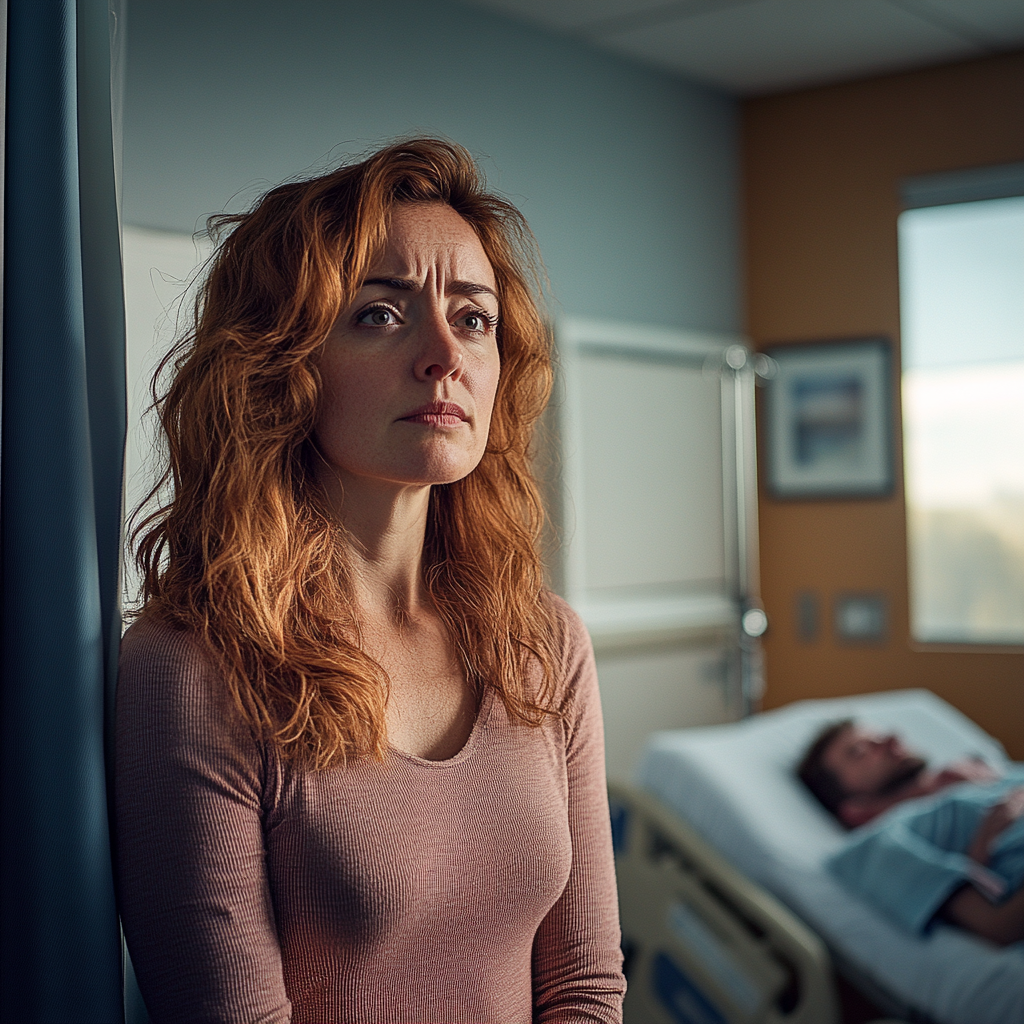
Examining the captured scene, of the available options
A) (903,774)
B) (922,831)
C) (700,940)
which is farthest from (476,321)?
(903,774)

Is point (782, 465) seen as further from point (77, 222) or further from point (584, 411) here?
point (77, 222)

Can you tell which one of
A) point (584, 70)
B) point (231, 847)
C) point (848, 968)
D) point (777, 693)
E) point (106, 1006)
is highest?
point (584, 70)

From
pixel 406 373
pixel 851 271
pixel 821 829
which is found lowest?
pixel 821 829

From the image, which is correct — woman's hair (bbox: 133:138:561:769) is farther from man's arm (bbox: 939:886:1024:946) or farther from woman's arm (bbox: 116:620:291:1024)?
man's arm (bbox: 939:886:1024:946)

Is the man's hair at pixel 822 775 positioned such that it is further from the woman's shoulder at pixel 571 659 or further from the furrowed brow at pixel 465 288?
the furrowed brow at pixel 465 288

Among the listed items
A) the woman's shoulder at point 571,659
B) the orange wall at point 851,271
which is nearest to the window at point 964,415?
the orange wall at point 851,271

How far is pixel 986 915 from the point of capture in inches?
81.0

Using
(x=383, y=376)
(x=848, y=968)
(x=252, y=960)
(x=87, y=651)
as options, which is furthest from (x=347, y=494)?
(x=848, y=968)

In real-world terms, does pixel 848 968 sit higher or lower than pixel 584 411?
lower

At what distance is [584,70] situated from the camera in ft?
10.5

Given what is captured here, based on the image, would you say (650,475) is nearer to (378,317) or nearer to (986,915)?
(986,915)

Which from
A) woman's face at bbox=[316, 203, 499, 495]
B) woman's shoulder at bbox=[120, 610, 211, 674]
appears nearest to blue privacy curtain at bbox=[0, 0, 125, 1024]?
woman's shoulder at bbox=[120, 610, 211, 674]

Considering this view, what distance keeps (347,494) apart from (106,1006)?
1.33ft

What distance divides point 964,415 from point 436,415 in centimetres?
287
